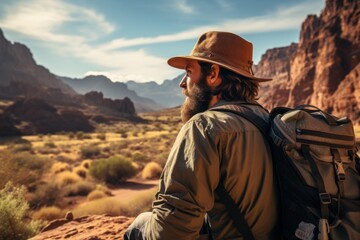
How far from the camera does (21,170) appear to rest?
11.3 m

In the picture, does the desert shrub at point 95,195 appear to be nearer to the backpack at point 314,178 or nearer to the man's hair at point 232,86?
the man's hair at point 232,86

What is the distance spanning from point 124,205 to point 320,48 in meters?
53.3

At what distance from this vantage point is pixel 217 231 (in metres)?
1.98

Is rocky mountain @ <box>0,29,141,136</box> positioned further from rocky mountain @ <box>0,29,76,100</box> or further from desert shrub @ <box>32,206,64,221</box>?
desert shrub @ <box>32,206,64,221</box>

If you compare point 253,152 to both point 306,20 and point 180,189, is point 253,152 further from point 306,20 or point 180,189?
point 306,20

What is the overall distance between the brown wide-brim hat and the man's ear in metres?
0.06

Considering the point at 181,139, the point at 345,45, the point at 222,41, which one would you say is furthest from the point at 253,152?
the point at 345,45

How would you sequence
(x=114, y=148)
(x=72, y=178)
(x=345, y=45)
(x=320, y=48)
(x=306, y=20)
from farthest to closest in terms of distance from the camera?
(x=306, y=20) < (x=320, y=48) < (x=345, y=45) < (x=114, y=148) < (x=72, y=178)

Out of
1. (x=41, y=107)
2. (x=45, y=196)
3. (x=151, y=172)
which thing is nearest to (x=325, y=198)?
(x=45, y=196)

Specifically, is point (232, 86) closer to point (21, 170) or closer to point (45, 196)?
point (45, 196)

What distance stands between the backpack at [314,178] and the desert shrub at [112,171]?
1243 centimetres

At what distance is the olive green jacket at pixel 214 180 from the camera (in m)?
Result: 1.73

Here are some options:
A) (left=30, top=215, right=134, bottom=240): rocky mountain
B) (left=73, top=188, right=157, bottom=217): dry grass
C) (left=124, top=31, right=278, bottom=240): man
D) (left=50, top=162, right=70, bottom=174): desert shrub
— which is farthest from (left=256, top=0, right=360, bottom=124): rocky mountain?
(left=124, top=31, right=278, bottom=240): man

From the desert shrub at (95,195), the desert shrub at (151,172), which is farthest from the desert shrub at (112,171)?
the desert shrub at (95,195)
